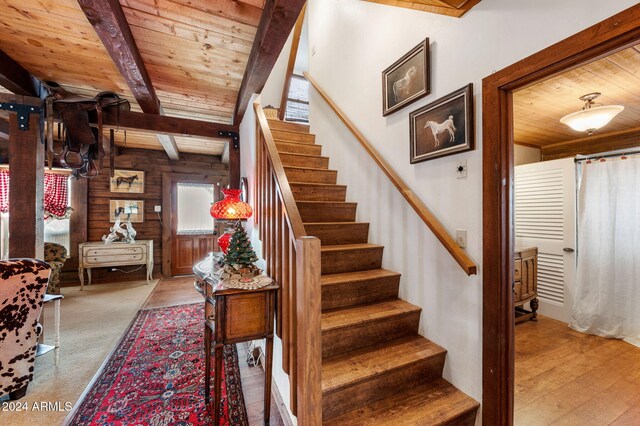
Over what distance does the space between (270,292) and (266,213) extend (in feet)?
2.08

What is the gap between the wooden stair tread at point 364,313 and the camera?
5.61 ft

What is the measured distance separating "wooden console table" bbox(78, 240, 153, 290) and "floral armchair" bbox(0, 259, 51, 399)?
11.0 feet

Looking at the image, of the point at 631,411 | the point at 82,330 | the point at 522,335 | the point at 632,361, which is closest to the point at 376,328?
the point at 631,411

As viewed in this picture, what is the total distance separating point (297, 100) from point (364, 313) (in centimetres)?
506

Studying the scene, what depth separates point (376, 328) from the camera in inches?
70.9

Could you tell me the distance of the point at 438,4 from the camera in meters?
1.57

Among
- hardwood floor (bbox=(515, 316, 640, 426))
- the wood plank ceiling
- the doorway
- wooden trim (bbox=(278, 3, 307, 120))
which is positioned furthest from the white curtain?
the doorway

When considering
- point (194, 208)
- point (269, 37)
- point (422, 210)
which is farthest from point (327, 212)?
point (194, 208)

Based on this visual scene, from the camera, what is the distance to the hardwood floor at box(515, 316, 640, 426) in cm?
174

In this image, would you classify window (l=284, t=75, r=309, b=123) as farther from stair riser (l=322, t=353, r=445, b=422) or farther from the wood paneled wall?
stair riser (l=322, t=353, r=445, b=422)

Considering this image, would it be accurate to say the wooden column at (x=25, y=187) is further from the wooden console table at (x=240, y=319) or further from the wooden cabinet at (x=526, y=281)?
the wooden cabinet at (x=526, y=281)

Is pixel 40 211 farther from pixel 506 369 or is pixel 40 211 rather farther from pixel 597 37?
pixel 597 37

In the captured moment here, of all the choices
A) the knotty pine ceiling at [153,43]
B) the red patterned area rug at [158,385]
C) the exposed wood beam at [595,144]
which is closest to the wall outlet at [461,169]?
the knotty pine ceiling at [153,43]

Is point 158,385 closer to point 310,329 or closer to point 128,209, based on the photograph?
point 310,329
